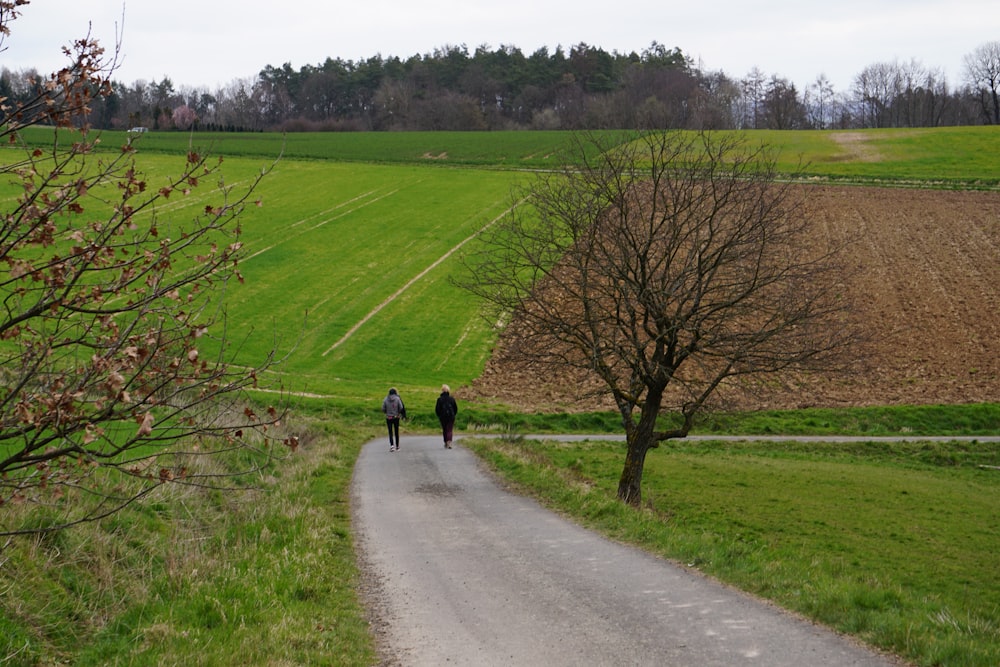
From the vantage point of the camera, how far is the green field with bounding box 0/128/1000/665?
28.4 ft

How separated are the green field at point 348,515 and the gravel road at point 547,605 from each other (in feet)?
1.43

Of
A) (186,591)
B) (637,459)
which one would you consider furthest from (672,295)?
(186,591)

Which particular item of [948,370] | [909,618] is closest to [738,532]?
[909,618]

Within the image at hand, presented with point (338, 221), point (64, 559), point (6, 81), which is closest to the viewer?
point (6, 81)

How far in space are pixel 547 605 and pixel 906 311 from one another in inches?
1487

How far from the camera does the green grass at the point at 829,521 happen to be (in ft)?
30.4

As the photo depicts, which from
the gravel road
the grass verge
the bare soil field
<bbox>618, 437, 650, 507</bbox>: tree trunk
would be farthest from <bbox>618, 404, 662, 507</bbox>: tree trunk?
the grass verge

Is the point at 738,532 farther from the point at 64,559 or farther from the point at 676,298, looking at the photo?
the point at 64,559

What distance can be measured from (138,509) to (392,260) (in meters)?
40.7

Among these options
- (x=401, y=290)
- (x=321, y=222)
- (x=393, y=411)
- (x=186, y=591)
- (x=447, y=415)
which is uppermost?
(x=321, y=222)

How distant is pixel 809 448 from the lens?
29500mm

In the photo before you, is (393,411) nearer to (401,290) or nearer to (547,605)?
(547,605)

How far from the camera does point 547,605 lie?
979 cm

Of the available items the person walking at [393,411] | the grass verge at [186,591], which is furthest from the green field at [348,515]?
the person walking at [393,411]
